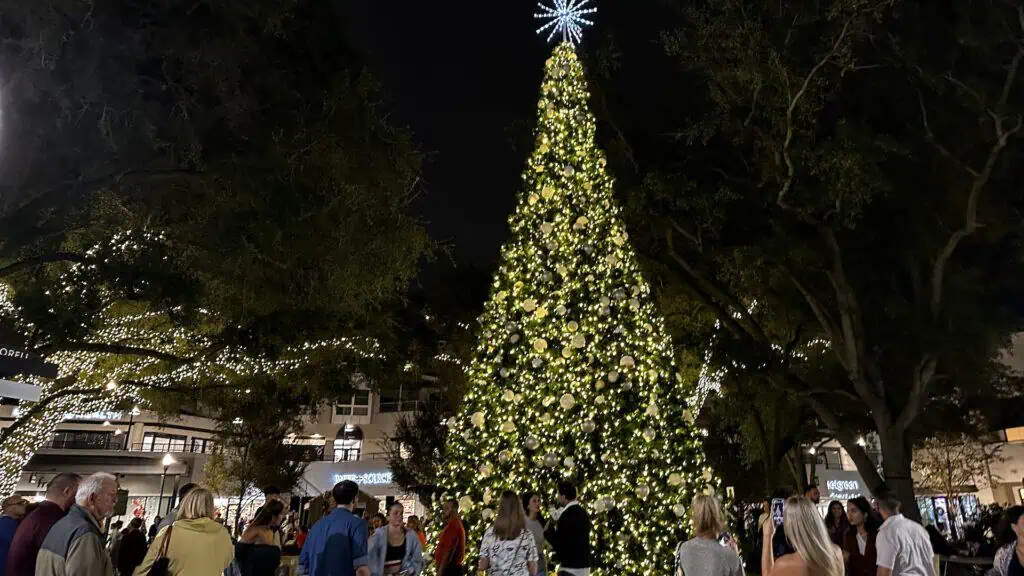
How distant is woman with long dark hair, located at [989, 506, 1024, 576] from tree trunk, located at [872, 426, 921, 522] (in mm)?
7749

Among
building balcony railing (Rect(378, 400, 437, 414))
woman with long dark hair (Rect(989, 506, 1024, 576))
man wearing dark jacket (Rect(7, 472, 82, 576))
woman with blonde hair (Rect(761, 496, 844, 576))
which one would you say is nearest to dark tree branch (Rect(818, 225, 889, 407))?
woman with long dark hair (Rect(989, 506, 1024, 576))

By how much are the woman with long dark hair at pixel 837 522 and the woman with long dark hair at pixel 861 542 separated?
985 mm

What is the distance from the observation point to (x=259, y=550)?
5469 mm

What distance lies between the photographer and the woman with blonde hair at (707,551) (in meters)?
3.88

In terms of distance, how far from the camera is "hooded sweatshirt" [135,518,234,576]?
13.2ft

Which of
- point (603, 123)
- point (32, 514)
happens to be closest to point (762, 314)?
point (603, 123)

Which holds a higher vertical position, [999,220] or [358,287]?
[999,220]

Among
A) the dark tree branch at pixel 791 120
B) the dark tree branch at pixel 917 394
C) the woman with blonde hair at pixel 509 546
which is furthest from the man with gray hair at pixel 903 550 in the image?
the dark tree branch at pixel 917 394

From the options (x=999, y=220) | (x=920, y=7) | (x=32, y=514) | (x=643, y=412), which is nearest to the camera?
(x=32, y=514)

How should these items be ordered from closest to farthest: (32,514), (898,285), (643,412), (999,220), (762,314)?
1. (32,514)
2. (643,412)
3. (999,220)
4. (898,285)
5. (762,314)

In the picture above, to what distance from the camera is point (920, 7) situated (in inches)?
452

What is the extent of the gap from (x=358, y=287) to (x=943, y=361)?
11.5 metres

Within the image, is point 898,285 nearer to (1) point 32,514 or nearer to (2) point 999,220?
(2) point 999,220

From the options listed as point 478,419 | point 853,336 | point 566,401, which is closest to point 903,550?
point 566,401
